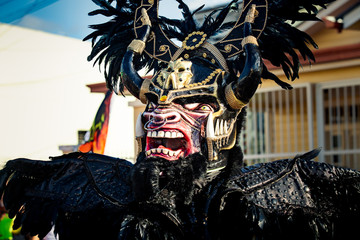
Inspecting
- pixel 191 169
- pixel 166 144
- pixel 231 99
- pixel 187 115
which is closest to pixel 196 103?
pixel 187 115

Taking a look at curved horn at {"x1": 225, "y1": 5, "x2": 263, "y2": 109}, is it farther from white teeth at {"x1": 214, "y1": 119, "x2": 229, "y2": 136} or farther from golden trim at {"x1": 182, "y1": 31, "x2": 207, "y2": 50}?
golden trim at {"x1": 182, "y1": 31, "x2": 207, "y2": 50}

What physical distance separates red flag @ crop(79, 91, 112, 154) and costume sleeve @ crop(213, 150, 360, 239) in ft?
12.4

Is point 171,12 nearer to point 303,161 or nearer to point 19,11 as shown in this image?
point 19,11

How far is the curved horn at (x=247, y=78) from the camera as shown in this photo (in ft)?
9.28

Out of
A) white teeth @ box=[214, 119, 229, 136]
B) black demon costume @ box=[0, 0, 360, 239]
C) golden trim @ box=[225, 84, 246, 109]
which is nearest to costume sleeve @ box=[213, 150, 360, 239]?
black demon costume @ box=[0, 0, 360, 239]

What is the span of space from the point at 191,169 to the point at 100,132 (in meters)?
3.91

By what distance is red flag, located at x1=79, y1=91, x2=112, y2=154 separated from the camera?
6438 mm

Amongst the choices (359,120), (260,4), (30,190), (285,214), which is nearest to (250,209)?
(285,214)

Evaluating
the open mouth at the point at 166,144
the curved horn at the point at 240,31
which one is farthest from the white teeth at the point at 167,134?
the curved horn at the point at 240,31

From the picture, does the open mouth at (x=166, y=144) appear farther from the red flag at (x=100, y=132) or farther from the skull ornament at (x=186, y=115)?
the red flag at (x=100, y=132)

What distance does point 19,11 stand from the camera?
3488 mm

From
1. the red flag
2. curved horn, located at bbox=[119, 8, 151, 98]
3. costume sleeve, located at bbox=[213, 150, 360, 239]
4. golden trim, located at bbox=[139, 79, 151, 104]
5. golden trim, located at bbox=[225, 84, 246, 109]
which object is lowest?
costume sleeve, located at bbox=[213, 150, 360, 239]

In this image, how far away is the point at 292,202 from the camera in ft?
8.96

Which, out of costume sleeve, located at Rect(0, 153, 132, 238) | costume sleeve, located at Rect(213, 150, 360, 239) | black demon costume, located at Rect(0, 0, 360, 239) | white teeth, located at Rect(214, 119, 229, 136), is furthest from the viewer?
costume sleeve, located at Rect(0, 153, 132, 238)
